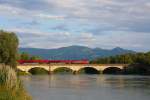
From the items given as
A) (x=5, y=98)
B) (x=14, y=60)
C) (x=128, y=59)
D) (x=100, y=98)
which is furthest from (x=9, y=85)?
(x=128, y=59)

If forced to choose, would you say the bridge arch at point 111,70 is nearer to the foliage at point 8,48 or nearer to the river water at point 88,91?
the river water at point 88,91

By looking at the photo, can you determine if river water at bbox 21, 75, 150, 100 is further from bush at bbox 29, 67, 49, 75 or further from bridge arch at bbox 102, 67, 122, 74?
bridge arch at bbox 102, 67, 122, 74

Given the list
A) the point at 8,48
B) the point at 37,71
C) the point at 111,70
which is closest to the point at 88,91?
the point at 8,48

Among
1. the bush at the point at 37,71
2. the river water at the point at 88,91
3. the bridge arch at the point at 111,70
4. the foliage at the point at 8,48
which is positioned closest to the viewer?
the river water at the point at 88,91

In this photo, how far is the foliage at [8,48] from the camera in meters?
68.4

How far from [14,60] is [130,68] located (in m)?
77.0

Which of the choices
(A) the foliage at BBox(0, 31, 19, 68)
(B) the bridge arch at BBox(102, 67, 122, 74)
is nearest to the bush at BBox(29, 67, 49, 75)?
(B) the bridge arch at BBox(102, 67, 122, 74)

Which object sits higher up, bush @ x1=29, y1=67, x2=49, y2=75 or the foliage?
the foliage

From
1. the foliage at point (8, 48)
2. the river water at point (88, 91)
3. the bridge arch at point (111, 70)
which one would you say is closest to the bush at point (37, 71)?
the bridge arch at point (111, 70)

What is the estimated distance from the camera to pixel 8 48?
70.4 metres

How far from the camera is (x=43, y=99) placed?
42.5 meters

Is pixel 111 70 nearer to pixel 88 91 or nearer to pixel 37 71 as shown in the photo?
pixel 37 71

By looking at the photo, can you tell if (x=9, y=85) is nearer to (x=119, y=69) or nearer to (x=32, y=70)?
(x=32, y=70)

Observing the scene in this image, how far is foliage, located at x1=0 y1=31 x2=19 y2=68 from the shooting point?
68.4 m
